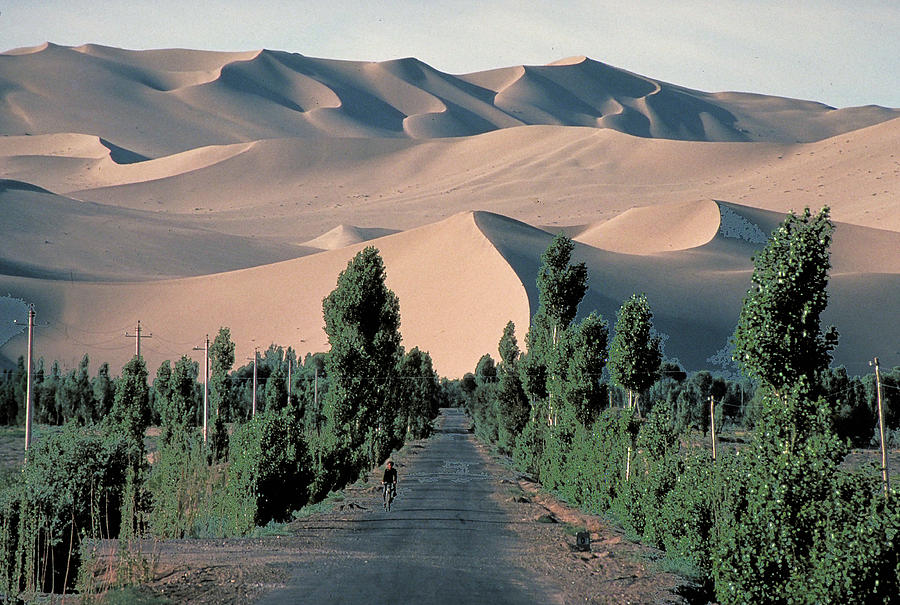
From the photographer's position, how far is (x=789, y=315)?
1271 cm

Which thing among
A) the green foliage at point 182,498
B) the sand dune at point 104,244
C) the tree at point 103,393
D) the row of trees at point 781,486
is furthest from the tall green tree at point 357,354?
the sand dune at point 104,244

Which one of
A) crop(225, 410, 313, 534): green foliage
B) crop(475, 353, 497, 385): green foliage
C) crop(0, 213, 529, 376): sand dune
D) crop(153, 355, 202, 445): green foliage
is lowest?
crop(225, 410, 313, 534): green foliage

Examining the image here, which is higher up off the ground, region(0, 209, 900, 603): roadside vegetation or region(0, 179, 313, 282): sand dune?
region(0, 179, 313, 282): sand dune

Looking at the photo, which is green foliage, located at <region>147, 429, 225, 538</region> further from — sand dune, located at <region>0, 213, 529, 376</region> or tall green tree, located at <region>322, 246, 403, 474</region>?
sand dune, located at <region>0, 213, 529, 376</region>

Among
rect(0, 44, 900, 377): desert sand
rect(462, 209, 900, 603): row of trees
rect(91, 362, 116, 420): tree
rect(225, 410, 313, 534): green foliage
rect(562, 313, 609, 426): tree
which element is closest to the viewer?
rect(462, 209, 900, 603): row of trees

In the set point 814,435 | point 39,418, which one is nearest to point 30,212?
point 39,418

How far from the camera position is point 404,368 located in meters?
53.1

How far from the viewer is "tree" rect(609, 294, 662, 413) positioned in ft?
78.9

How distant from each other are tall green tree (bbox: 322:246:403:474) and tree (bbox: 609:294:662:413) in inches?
325

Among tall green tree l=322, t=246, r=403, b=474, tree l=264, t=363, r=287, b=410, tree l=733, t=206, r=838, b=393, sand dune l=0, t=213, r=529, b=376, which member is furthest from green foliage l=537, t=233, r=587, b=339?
sand dune l=0, t=213, r=529, b=376

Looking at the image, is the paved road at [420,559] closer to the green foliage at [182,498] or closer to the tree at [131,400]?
the green foliage at [182,498]

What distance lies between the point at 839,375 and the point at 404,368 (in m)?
31.9

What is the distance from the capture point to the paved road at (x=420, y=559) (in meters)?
13.2

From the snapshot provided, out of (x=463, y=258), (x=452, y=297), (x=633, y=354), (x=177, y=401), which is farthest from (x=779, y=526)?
(x=463, y=258)
